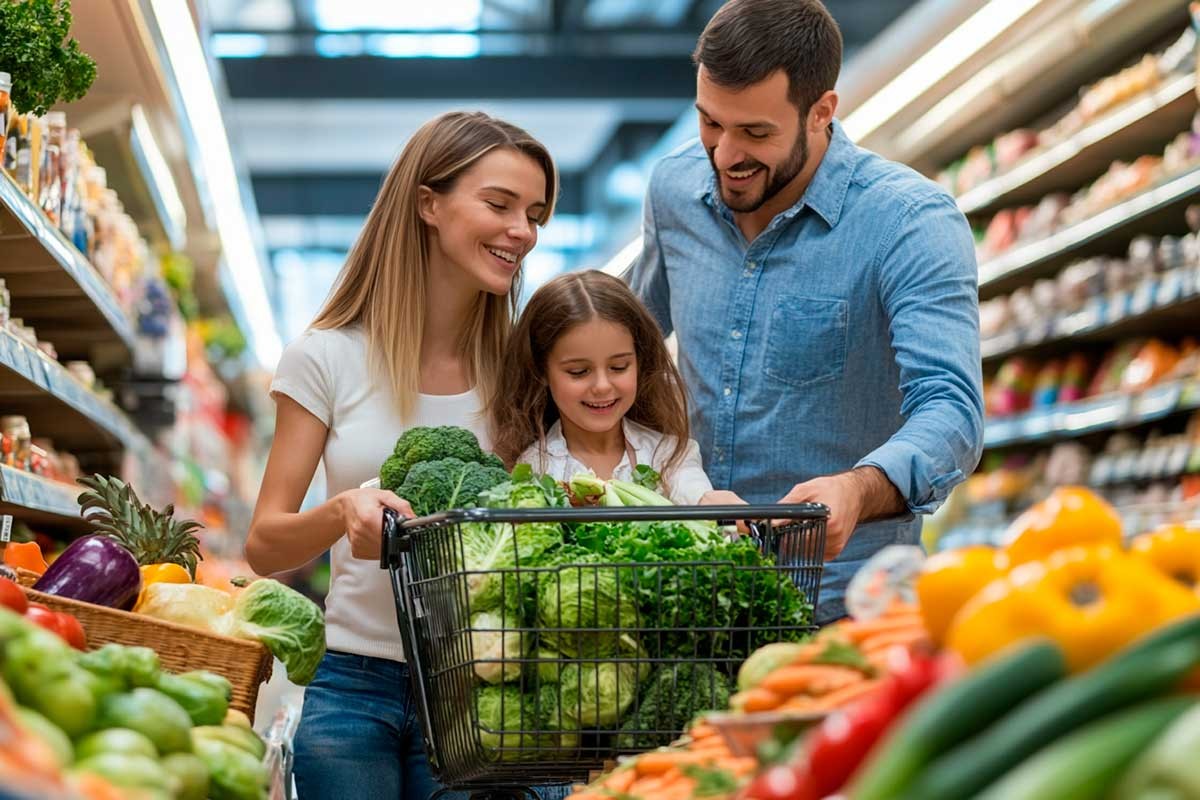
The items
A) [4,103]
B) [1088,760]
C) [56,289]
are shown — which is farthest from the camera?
[56,289]

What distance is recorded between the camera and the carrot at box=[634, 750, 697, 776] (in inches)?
61.3

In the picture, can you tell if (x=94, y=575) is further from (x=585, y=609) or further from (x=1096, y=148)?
(x=1096, y=148)

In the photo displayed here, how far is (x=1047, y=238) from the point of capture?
6.04 metres

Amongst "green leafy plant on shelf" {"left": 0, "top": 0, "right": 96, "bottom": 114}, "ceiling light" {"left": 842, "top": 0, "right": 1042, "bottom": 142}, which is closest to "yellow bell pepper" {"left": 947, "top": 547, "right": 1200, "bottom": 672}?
"green leafy plant on shelf" {"left": 0, "top": 0, "right": 96, "bottom": 114}

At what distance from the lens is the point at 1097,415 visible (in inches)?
220

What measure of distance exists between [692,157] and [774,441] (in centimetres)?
68

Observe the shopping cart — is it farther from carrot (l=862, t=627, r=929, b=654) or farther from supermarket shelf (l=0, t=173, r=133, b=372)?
supermarket shelf (l=0, t=173, r=133, b=372)

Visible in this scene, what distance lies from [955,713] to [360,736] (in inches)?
61.0

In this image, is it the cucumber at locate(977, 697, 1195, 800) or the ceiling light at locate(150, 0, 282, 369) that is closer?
the cucumber at locate(977, 697, 1195, 800)

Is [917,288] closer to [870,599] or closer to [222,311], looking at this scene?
[870,599]

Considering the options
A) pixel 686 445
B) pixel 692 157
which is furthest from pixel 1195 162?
pixel 686 445

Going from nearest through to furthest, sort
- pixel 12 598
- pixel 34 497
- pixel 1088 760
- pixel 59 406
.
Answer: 1. pixel 1088 760
2. pixel 12 598
3. pixel 34 497
4. pixel 59 406

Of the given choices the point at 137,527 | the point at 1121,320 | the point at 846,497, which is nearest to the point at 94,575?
the point at 137,527

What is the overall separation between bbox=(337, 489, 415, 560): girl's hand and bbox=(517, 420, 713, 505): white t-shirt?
0.58 m
